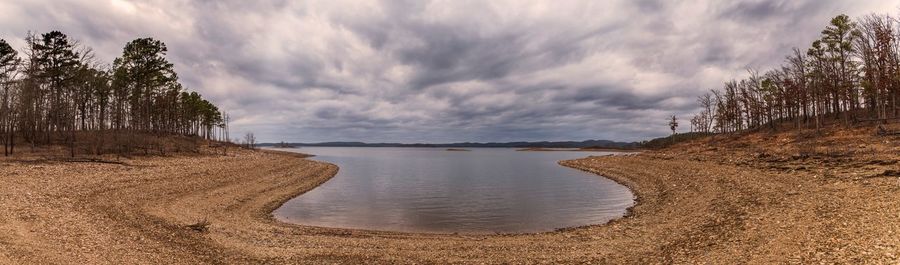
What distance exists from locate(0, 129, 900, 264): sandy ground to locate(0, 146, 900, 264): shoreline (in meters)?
0.06

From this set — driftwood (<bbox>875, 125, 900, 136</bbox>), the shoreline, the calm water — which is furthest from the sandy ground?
driftwood (<bbox>875, 125, 900, 136</bbox>)

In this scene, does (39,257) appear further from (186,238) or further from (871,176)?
(871,176)

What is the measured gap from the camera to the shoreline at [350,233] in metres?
14.1

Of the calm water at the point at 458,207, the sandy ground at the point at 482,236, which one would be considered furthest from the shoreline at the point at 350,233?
the calm water at the point at 458,207

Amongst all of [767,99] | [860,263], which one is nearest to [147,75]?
[860,263]

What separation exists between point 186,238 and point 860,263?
70.7 feet

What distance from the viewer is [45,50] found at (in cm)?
5297

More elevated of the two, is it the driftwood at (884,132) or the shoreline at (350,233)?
the driftwood at (884,132)

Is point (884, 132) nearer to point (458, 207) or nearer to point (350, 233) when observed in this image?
point (458, 207)

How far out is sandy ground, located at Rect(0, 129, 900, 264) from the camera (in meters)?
13.8

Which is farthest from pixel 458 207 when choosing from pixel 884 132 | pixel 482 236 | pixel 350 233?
pixel 884 132

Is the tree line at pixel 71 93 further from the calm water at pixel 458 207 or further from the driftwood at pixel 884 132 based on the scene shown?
the driftwood at pixel 884 132

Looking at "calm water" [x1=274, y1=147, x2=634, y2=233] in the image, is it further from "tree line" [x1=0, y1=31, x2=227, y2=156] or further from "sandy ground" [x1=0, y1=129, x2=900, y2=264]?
"tree line" [x1=0, y1=31, x2=227, y2=156]

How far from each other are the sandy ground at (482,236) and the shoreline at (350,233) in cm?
6
